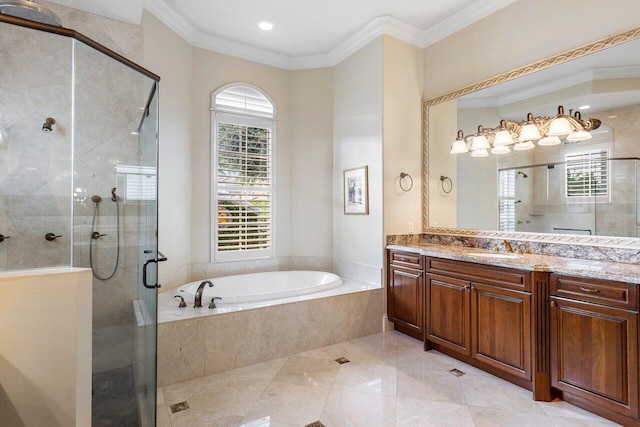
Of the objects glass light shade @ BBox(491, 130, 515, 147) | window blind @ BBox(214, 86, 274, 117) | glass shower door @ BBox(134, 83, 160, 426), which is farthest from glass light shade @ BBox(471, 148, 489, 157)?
glass shower door @ BBox(134, 83, 160, 426)

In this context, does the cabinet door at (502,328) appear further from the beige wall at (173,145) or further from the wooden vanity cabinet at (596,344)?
the beige wall at (173,145)

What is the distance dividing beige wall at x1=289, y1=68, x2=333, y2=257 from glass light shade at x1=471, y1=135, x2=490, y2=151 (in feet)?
5.64

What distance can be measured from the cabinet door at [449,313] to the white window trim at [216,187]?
2.06 metres

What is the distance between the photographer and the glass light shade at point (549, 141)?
106 inches

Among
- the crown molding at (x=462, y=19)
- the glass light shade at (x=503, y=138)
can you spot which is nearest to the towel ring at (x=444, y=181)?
the glass light shade at (x=503, y=138)

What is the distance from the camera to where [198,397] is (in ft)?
7.58

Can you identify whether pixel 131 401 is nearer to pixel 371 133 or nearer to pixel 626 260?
pixel 371 133

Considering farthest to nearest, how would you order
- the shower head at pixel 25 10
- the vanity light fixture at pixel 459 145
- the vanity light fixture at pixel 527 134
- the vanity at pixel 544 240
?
the vanity light fixture at pixel 459 145 < the vanity light fixture at pixel 527 134 < the vanity at pixel 544 240 < the shower head at pixel 25 10

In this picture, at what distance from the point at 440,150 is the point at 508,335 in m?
2.02

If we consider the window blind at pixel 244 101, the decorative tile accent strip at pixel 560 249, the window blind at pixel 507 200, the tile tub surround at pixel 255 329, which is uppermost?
the window blind at pixel 244 101

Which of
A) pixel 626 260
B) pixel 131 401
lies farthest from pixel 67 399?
pixel 626 260

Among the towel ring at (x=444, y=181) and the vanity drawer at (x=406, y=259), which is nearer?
the vanity drawer at (x=406, y=259)

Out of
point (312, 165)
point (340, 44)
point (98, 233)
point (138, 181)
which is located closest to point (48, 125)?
point (138, 181)

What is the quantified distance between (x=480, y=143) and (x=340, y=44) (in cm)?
204
